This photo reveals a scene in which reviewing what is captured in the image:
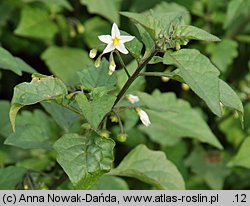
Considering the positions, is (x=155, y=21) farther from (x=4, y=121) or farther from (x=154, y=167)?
(x=4, y=121)

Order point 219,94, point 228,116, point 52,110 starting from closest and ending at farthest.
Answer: point 219,94, point 52,110, point 228,116

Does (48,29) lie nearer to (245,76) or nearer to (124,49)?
(245,76)

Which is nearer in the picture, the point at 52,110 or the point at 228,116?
the point at 52,110

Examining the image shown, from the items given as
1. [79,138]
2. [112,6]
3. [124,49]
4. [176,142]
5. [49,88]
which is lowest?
[176,142]

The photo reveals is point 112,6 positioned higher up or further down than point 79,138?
further down

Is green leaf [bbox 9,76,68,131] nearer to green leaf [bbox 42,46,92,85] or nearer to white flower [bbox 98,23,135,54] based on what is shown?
white flower [bbox 98,23,135,54]

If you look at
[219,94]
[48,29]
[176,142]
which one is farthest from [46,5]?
[219,94]

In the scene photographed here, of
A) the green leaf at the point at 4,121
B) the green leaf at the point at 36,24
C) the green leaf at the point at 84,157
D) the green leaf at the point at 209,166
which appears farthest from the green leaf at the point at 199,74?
the green leaf at the point at 36,24

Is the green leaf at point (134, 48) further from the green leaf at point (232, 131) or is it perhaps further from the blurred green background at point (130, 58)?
the green leaf at point (232, 131)
